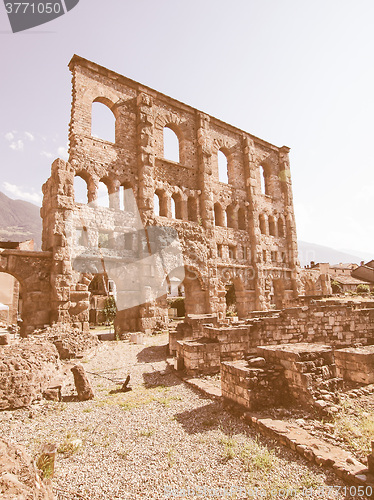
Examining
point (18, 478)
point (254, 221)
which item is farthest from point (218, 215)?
point (18, 478)

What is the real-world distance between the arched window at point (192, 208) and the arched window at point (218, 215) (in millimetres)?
2196

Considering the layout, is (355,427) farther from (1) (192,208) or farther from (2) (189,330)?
(1) (192,208)

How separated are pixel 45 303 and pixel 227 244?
1276 centimetres

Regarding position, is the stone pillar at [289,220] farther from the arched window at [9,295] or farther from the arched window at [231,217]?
the arched window at [9,295]

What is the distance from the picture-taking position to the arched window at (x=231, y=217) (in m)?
22.6

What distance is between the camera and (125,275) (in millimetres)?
16859

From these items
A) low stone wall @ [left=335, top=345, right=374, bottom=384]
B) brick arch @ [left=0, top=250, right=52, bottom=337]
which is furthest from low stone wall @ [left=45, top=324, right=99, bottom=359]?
low stone wall @ [left=335, top=345, right=374, bottom=384]

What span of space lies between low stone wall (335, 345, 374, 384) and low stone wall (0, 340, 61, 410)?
7.13m

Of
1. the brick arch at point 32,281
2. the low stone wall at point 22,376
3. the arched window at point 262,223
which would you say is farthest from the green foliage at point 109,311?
the low stone wall at point 22,376

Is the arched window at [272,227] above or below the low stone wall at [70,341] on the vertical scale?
above

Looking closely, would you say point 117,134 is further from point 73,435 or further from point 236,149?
point 73,435

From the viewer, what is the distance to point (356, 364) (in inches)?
267

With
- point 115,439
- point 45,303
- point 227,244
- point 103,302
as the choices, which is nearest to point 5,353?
point 115,439

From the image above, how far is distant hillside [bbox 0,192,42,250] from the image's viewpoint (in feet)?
406
